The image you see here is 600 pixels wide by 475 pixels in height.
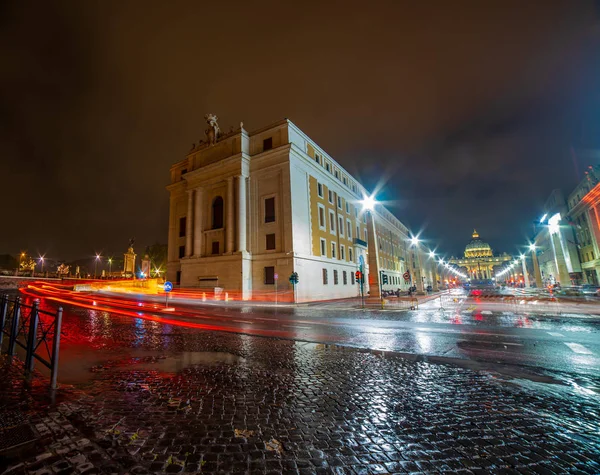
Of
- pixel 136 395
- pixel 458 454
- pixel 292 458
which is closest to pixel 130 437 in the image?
pixel 136 395

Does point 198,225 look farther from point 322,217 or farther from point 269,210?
point 322,217

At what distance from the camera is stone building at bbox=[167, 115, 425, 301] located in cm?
3020

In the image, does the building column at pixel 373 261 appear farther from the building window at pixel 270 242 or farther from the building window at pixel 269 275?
the building window at pixel 270 242

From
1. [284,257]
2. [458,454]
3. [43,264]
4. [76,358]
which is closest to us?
[458,454]

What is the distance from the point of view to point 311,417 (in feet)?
11.6

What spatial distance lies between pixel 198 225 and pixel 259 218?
28.7 feet

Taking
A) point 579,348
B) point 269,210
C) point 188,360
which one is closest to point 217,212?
point 269,210

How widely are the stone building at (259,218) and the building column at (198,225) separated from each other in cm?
13

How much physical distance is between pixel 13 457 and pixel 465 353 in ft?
26.4

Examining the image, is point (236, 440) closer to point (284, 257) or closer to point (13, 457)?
point (13, 457)

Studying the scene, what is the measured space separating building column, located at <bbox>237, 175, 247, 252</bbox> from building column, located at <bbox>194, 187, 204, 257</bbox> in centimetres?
681

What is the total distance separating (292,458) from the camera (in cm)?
265

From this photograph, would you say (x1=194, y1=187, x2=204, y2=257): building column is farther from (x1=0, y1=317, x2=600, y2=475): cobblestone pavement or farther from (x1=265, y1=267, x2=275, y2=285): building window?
(x1=0, y1=317, x2=600, y2=475): cobblestone pavement

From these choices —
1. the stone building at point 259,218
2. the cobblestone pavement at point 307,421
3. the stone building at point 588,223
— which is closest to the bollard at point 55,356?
the cobblestone pavement at point 307,421
